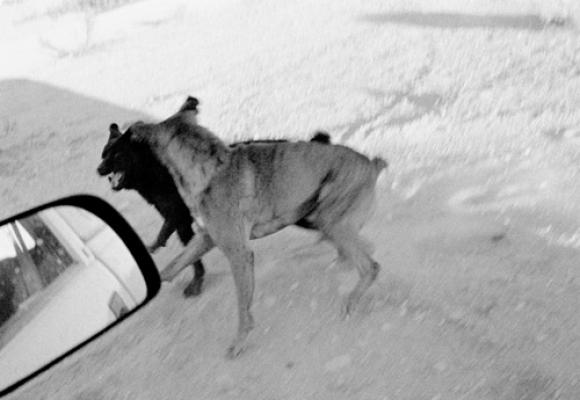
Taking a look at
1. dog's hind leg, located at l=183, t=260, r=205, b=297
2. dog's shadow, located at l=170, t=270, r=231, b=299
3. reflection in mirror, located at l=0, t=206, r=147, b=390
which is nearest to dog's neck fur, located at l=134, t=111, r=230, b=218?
dog's hind leg, located at l=183, t=260, r=205, b=297

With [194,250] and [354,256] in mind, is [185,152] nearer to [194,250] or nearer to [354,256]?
[194,250]

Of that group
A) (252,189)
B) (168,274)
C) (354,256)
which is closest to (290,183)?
(252,189)

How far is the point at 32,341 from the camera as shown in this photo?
171 cm

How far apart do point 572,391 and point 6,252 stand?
2.06 m

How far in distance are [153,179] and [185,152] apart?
0.29 metres

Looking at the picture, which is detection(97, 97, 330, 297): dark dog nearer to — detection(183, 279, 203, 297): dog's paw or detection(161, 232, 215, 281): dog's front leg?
detection(183, 279, 203, 297): dog's paw

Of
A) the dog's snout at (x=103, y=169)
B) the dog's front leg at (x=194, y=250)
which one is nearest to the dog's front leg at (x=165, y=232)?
the dog's front leg at (x=194, y=250)

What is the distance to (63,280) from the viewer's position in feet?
5.93

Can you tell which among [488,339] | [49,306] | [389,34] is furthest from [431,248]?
[389,34]

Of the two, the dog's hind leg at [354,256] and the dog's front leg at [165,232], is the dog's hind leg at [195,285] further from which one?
the dog's hind leg at [354,256]

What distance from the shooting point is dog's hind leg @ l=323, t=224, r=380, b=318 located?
312 centimetres

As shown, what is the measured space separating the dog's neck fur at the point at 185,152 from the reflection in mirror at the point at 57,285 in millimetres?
1059

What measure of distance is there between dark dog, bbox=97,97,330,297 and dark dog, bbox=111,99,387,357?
0.20 ft

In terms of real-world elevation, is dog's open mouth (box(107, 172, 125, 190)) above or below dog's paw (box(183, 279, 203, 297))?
above
